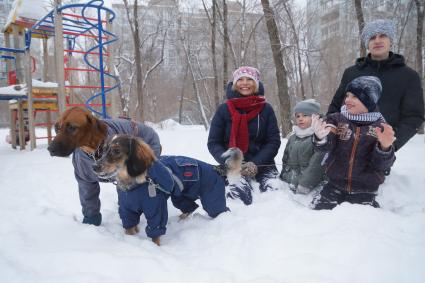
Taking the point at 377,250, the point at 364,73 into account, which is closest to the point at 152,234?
the point at 377,250

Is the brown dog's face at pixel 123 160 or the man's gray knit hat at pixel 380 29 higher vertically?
the man's gray knit hat at pixel 380 29

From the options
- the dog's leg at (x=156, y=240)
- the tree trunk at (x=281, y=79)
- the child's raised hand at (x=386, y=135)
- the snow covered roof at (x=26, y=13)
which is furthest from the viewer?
the tree trunk at (x=281, y=79)

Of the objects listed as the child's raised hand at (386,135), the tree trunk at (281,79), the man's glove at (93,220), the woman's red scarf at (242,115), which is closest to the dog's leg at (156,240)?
the man's glove at (93,220)

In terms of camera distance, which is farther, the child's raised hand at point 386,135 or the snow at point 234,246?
the child's raised hand at point 386,135

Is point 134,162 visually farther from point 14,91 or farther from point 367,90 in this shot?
point 14,91

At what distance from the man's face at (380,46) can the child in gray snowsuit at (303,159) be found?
32.6 inches

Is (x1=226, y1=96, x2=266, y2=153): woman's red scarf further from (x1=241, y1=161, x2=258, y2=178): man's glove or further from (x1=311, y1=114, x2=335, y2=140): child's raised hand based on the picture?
(x1=311, y1=114, x2=335, y2=140): child's raised hand

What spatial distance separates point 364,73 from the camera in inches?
143

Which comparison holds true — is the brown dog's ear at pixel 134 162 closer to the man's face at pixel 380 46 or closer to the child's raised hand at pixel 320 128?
the child's raised hand at pixel 320 128

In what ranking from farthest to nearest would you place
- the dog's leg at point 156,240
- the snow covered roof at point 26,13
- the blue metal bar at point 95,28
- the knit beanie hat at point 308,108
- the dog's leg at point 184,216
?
1. the snow covered roof at point 26,13
2. the blue metal bar at point 95,28
3. the knit beanie hat at point 308,108
4. the dog's leg at point 184,216
5. the dog's leg at point 156,240

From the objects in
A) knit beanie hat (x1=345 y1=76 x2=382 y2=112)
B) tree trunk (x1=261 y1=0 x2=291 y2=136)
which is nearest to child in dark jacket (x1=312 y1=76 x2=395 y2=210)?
knit beanie hat (x1=345 y1=76 x2=382 y2=112)

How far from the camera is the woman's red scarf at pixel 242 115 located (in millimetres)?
3814

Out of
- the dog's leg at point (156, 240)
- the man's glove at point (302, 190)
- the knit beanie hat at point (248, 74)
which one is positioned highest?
the knit beanie hat at point (248, 74)

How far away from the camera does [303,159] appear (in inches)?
148
